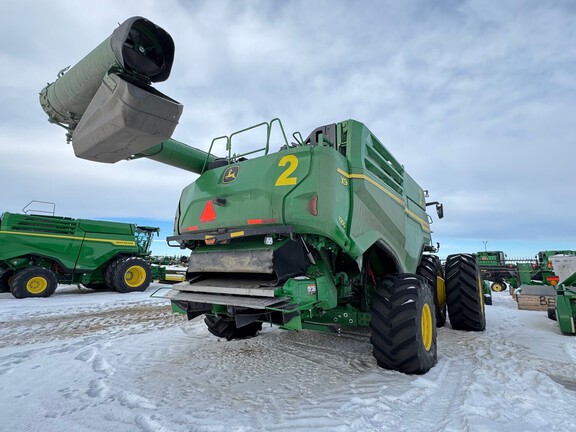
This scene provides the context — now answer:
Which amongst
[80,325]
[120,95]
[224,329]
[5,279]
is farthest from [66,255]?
[120,95]

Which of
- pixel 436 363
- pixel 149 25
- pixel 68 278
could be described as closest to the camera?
pixel 149 25

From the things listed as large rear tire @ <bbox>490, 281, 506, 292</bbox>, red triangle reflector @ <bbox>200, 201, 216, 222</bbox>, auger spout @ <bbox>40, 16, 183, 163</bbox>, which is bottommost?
large rear tire @ <bbox>490, 281, 506, 292</bbox>

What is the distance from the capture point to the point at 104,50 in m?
2.73

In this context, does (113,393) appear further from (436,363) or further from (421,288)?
(436,363)

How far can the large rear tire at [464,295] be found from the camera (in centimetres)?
569

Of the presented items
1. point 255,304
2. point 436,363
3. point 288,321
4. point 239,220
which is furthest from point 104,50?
point 436,363

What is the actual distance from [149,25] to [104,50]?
42cm

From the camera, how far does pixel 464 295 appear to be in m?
5.77

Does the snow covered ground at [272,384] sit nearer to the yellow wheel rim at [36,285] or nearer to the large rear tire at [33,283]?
the large rear tire at [33,283]

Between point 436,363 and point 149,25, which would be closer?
point 149,25

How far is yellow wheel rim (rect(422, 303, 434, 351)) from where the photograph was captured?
3611mm

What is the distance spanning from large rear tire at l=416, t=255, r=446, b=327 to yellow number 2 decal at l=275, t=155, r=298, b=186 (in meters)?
3.87

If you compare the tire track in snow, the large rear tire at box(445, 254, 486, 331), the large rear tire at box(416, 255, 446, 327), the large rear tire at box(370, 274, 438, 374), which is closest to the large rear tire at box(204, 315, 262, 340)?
the tire track in snow

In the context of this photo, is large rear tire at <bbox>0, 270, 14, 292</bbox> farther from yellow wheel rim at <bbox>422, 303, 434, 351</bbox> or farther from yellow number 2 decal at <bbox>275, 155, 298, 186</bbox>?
yellow wheel rim at <bbox>422, 303, 434, 351</bbox>
